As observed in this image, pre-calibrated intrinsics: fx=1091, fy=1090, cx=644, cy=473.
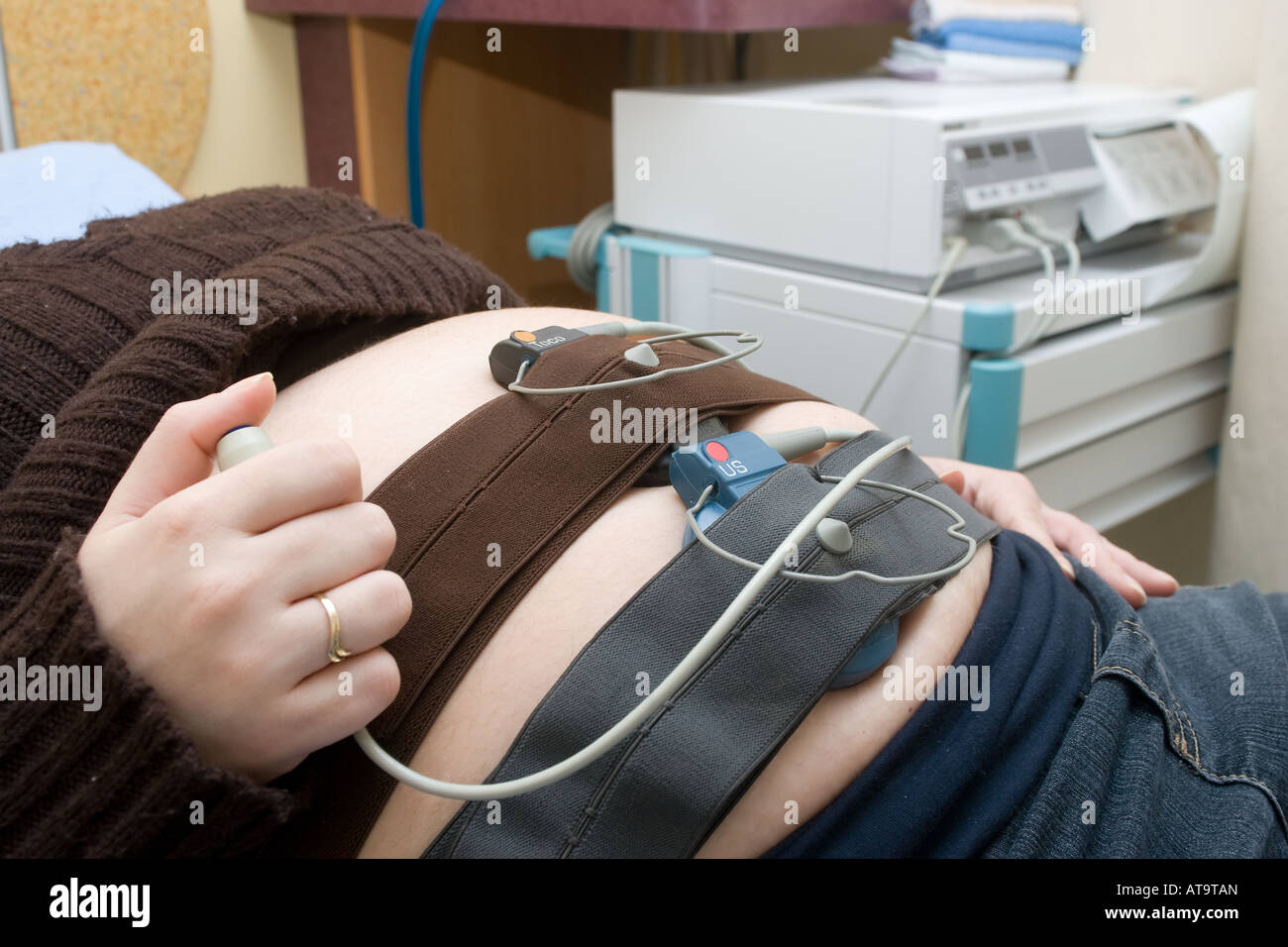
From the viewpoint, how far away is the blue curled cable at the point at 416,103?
1.35 metres

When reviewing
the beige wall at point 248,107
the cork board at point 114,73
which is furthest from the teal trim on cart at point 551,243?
the cork board at point 114,73

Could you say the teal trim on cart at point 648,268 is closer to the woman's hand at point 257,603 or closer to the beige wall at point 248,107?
the beige wall at point 248,107

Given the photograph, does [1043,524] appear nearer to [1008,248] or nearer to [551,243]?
[1008,248]

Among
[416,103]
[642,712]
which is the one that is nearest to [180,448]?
[642,712]

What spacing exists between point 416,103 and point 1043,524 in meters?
1.07

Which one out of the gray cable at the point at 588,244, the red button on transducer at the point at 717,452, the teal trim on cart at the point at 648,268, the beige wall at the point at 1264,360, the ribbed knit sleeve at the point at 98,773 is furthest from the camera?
the gray cable at the point at 588,244

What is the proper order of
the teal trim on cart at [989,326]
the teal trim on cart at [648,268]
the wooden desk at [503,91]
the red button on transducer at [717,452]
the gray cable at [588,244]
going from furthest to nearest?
the wooden desk at [503,91]
the gray cable at [588,244]
the teal trim on cart at [648,268]
the teal trim on cart at [989,326]
the red button on transducer at [717,452]

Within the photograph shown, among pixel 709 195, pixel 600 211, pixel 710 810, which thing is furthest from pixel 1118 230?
pixel 710 810

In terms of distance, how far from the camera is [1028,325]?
3.34ft

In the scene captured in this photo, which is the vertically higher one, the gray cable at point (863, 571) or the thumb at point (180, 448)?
the thumb at point (180, 448)

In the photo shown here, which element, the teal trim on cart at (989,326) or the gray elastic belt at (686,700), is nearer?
the gray elastic belt at (686,700)

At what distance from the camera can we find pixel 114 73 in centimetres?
148
